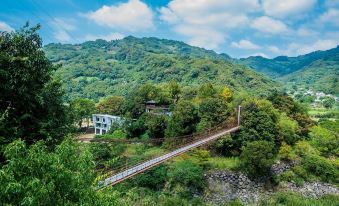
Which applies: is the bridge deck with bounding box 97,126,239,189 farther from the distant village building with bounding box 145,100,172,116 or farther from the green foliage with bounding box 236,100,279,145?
the distant village building with bounding box 145,100,172,116

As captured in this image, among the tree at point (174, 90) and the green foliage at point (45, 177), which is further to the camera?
the tree at point (174, 90)

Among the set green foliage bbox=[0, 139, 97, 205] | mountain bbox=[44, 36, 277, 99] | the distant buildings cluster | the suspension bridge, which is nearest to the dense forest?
green foliage bbox=[0, 139, 97, 205]

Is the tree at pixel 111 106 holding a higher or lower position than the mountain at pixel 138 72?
lower

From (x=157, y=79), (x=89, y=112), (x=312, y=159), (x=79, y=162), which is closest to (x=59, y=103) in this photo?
(x=79, y=162)

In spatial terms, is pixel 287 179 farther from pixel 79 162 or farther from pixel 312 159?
pixel 79 162

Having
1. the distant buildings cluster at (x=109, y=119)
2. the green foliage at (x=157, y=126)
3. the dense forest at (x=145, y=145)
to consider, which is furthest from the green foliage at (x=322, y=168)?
the distant buildings cluster at (x=109, y=119)

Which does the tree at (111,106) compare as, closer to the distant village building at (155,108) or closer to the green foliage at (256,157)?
the distant village building at (155,108)

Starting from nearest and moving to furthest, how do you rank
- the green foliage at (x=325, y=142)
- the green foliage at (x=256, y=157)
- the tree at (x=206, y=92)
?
the green foliage at (x=256, y=157) < the green foliage at (x=325, y=142) < the tree at (x=206, y=92)

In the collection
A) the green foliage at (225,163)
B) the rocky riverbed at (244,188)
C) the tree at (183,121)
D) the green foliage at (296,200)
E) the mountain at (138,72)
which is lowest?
the green foliage at (296,200)
